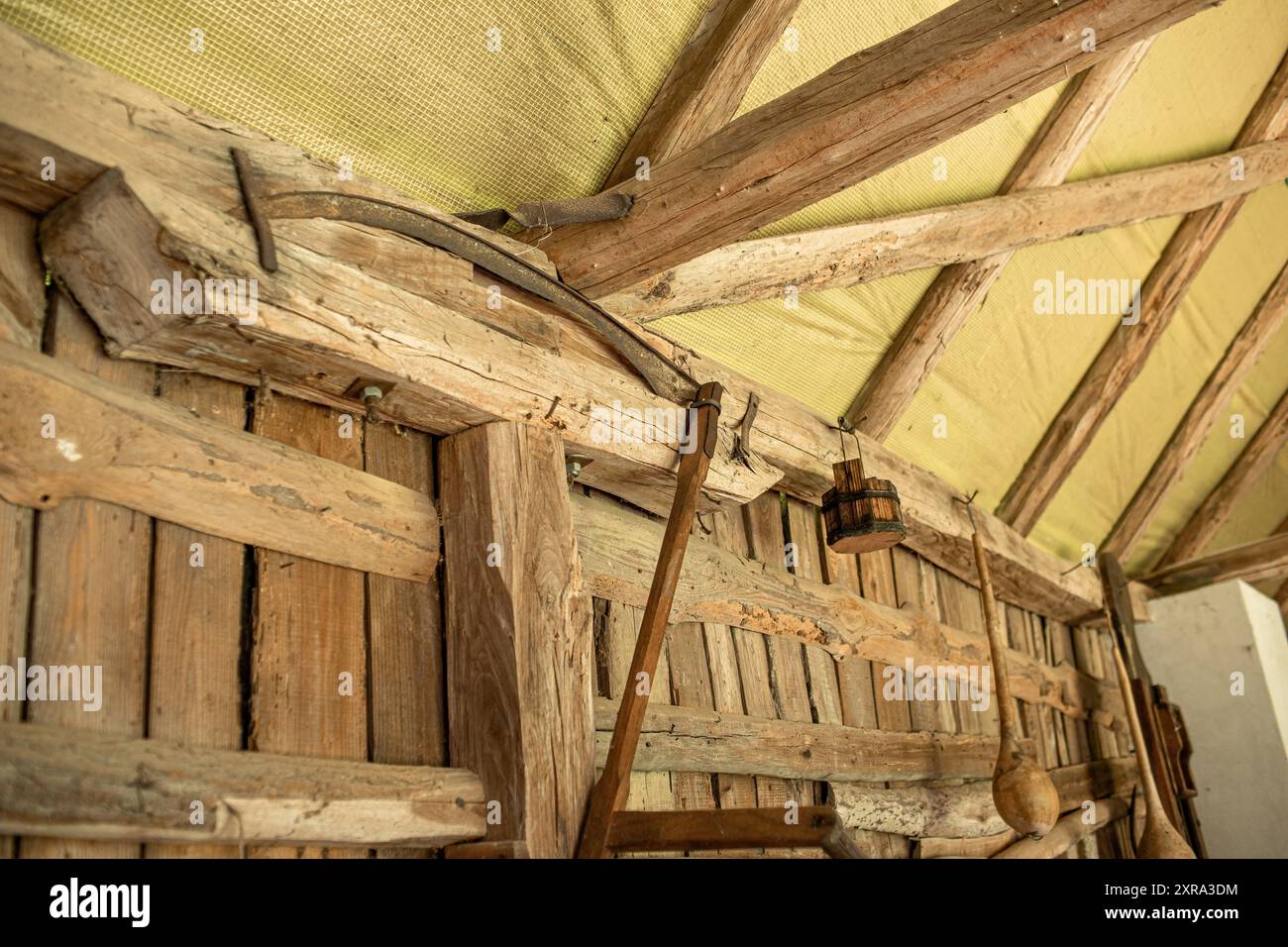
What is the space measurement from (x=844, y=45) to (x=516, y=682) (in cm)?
185

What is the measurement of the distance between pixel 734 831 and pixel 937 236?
1966 mm

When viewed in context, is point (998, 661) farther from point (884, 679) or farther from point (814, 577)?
point (814, 577)

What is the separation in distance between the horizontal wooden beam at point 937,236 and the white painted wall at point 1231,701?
1938 mm

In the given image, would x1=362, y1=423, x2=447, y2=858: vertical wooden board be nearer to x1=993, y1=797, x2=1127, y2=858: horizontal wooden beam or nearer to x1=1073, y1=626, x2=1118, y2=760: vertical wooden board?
x1=993, y1=797, x2=1127, y2=858: horizontal wooden beam

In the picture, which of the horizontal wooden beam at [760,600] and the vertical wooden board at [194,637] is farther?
the horizontal wooden beam at [760,600]

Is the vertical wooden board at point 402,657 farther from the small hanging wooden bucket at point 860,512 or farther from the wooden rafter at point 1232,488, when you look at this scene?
the wooden rafter at point 1232,488

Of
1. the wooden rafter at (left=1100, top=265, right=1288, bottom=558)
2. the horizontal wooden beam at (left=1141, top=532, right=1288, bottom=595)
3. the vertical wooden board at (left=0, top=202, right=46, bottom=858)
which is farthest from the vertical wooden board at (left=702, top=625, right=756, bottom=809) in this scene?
the horizontal wooden beam at (left=1141, top=532, right=1288, bottom=595)

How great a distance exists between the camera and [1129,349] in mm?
4184

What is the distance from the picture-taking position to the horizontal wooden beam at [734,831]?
179cm

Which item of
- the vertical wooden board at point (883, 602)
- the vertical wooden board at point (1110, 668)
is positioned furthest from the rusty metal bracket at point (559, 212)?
the vertical wooden board at point (1110, 668)

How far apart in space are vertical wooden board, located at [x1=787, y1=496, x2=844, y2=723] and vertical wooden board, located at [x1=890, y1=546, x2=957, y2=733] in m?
0.46

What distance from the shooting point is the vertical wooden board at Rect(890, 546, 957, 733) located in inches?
139
